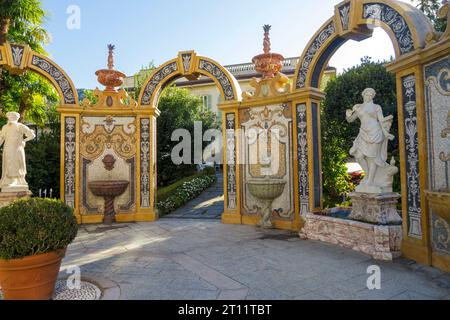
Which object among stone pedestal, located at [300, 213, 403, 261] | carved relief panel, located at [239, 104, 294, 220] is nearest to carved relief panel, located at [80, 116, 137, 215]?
carved relief panel, located at [239, 104, 294, 220]

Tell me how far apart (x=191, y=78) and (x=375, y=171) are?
5556mm

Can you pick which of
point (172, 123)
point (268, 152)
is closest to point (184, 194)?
point (172, 123)

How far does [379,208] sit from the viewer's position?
17.5 feet

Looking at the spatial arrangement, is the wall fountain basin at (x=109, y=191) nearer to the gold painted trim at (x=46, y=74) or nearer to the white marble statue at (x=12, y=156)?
the white marble statue at (x=12, y=156)

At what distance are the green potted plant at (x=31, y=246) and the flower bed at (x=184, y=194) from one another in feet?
19.3

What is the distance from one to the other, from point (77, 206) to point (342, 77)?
916 cm

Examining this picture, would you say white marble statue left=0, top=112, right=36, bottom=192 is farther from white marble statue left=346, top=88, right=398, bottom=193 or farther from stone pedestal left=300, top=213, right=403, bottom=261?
white marble statue left=346, top=88, right=398, bottom=193

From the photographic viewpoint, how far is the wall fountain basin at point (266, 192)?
6.93 m

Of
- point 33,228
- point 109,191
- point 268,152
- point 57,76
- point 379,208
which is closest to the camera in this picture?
point 33,228

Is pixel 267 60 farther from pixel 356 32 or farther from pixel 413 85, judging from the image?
pixel 413 85

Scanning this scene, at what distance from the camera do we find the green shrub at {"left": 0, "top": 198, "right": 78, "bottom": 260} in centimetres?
304

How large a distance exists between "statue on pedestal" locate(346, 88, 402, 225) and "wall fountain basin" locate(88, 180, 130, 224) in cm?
577
